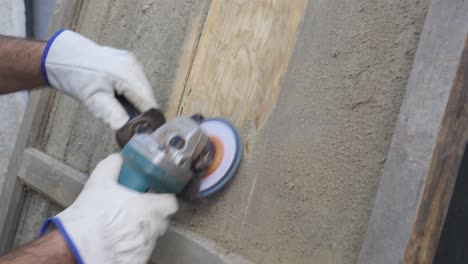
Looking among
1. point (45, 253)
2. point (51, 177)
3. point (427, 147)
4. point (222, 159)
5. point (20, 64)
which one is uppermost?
point (427, 147)

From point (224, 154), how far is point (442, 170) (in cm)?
65

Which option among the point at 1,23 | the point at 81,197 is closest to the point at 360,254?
the point at 81,197

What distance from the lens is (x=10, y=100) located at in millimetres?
3441

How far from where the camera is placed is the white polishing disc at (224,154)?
4.65ft

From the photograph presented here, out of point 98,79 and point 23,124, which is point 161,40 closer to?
point 98,79

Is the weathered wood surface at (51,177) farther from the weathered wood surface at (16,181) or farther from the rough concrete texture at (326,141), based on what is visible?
the rough concrete texture at (326,141)

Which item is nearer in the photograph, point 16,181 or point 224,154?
point 224,154

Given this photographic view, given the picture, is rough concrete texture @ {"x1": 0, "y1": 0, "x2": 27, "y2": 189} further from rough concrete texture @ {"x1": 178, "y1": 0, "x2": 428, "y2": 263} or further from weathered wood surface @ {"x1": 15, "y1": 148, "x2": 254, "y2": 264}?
rough concrete texture @ {"x1": 178, "y1": 0, "x2": 428, "y2": 263}

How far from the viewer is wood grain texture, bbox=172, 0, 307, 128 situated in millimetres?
1400

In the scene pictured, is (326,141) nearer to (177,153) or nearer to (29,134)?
(177,153)

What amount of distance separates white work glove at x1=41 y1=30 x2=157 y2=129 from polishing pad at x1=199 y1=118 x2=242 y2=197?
0.22 meters

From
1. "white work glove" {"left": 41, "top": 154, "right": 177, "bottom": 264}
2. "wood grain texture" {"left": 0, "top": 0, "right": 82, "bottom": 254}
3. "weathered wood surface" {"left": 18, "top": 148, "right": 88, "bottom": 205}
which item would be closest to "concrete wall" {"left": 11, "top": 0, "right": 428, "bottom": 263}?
"white work glove" {"left": 41, "top": 154, "right": 177, "bottom": 264}

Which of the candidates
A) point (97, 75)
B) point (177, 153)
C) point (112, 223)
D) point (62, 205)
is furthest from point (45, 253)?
point (62, 205)

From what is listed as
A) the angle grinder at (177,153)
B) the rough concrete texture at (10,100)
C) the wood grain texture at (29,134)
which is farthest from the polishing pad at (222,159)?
the rough concrete texture at (10,100)
